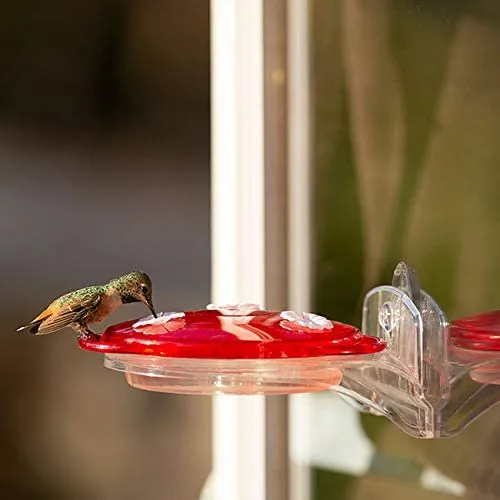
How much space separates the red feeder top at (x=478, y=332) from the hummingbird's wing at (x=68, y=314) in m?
0.33

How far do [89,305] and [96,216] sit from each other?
36 centimetres

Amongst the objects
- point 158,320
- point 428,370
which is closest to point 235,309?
point 158,320

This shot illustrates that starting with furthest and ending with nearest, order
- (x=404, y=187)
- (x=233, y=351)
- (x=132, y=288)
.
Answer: (x=404, y=187)
(x=132, y=288)
(x=233, y=351)

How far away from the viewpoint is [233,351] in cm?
60

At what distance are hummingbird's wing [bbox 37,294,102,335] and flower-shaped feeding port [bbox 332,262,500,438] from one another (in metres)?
0.23

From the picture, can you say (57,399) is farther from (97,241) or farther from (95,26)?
(95,26)

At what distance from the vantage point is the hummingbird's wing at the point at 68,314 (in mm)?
677

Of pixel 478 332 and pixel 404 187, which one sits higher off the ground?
pixel 404 187

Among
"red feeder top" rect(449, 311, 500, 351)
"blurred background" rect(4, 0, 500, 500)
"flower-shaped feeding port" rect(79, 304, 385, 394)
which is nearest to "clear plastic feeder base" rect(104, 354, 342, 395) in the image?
"flower-shaped feeding port" rect(79, 304, 385, 394)

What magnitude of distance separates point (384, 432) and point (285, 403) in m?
0.18

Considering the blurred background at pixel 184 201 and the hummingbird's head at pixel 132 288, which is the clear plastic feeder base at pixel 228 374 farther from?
the blurred background at pixel 184 201

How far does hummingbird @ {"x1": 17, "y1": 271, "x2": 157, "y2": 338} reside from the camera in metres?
0.68

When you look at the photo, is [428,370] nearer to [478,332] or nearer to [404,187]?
[478,332]

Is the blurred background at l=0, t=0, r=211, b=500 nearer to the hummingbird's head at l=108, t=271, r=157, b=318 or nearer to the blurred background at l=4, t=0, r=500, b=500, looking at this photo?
the blurred background at l=4, t=0, r=500, b=500
